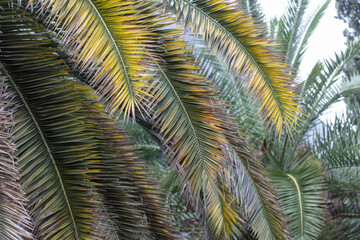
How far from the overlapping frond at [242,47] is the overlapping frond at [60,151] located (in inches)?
45.5

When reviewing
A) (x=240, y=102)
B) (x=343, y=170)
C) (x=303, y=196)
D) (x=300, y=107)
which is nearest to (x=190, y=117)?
(x=303, y=196)

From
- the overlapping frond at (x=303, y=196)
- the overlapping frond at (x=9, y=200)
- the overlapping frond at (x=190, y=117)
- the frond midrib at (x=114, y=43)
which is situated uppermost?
the frond midrib at (x=114, y=43)

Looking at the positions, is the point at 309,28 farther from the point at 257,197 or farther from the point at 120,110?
the point at 120,110

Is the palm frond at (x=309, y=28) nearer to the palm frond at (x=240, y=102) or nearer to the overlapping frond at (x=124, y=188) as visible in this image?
the palm frond at (x=240, y=102)

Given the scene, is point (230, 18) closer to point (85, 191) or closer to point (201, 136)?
point (201, 136)

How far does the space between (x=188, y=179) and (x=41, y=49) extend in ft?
5.57

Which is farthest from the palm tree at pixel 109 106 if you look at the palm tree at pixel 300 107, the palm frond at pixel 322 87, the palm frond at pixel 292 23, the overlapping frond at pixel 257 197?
the palm frond at pixel 292 23

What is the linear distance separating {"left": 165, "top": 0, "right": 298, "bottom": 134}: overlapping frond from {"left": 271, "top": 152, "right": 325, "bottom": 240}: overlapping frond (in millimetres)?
3264

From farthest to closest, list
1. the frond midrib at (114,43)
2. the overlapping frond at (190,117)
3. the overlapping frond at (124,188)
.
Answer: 1. the overlapping frond at (190,117)
2. the overlapping frond at (124,188)
3. the frond midrib at (114,43)

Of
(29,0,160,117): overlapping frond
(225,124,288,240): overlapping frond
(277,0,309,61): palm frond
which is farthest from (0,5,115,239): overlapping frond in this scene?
(277,0,309,61): palm frond

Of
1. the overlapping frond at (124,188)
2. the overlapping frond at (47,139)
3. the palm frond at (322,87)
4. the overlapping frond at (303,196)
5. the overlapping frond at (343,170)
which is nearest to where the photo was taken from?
the overlapping frond at (47,139)

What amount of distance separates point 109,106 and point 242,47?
1329 millimetres

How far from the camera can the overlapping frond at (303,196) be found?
675cm

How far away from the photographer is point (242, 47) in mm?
4082
